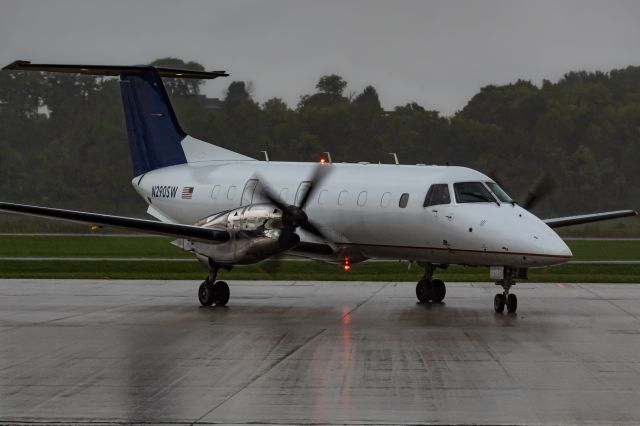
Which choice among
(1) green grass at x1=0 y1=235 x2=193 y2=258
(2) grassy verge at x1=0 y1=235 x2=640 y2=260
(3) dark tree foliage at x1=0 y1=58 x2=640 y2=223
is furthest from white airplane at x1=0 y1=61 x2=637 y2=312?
(3) dark tree foliage at x1=0 y1=58 x2=640 y2=223

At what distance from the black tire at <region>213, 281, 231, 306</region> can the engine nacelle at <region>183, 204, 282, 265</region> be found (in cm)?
68

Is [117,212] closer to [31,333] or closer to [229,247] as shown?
[229,247]

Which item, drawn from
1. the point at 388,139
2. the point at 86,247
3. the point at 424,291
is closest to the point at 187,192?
the point at 424,291

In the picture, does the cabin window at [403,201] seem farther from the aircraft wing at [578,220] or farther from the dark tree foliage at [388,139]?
the dark tree foliage at [388,139]

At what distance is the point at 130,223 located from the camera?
71.4 ft

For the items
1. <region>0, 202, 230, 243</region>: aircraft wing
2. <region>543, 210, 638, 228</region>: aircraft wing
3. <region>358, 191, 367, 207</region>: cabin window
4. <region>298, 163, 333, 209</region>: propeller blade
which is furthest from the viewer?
<region>543, 210, 638, 228</region>: aircraft wing

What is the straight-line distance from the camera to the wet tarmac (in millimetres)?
10969

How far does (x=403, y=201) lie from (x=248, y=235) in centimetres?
323

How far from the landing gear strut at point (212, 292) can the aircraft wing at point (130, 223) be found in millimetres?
942

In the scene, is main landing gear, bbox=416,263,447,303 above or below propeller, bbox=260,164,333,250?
below

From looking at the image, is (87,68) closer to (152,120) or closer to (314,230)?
(152,120)

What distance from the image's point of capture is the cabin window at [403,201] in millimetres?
22344

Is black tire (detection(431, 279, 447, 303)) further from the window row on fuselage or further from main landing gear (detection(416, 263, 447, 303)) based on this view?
the window row on fuselage

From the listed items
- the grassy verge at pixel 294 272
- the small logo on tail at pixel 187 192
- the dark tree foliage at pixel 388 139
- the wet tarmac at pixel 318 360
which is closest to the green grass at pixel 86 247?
the dark tree foliage at pixel 388 139
